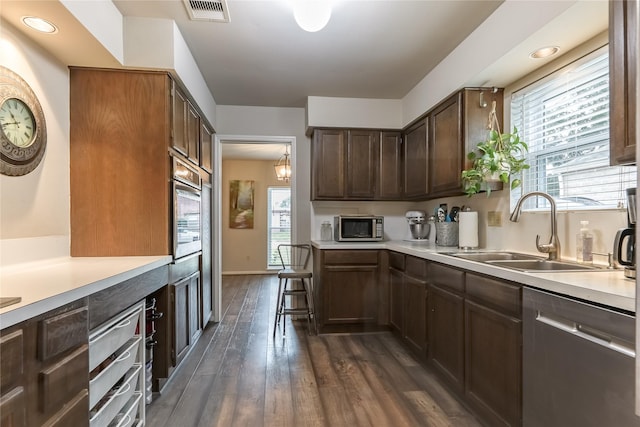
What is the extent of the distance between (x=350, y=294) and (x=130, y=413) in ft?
6.60

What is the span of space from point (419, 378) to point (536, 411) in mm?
1011

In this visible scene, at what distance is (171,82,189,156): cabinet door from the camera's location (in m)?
2.24

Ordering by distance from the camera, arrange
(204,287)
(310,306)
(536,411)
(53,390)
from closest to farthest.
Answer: (53,390) < (536,411) < (204,287) < (310,306)

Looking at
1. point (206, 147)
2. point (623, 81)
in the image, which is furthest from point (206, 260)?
point (623, 81)

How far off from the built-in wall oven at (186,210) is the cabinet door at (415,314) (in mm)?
1818

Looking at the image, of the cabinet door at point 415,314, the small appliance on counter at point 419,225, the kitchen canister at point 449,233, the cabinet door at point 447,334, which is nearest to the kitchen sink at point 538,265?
the cabinet door at point 447,334

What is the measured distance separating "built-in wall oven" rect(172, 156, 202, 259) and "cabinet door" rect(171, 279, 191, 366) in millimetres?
250

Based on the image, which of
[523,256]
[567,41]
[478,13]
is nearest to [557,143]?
[567,41]

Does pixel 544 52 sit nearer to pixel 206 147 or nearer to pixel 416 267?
pixel 416 267

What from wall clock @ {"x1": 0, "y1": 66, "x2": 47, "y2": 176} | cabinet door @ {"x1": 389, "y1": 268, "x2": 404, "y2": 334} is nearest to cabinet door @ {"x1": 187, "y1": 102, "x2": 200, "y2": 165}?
wall clock @ {"x1": 0, "y1": 66, "x2": 47, "y2": 176}

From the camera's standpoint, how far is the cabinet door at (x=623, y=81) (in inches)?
45.9

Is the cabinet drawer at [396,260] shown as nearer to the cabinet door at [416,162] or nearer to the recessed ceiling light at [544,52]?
the cabinet door at [416,162]

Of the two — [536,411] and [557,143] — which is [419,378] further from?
[557,143]

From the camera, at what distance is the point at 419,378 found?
229cm
